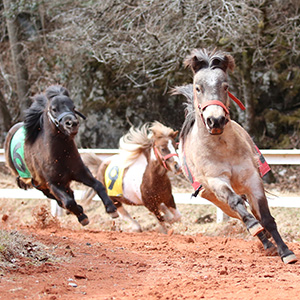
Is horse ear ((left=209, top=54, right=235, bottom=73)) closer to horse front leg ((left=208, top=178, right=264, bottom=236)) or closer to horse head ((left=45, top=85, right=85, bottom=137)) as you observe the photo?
horse front leg ((left=208, top=178, right=264, bottom=236))

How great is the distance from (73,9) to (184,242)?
25.7 ft

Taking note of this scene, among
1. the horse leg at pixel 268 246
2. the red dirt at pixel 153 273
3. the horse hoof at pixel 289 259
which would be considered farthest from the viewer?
the horse leg at pixel 268 246

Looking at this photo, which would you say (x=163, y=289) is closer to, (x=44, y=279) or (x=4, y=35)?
(x=44, y=279)

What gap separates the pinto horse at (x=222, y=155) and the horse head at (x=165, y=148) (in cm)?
234

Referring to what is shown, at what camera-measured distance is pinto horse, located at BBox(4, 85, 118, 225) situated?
6355 mm

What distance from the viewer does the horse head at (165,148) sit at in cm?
774

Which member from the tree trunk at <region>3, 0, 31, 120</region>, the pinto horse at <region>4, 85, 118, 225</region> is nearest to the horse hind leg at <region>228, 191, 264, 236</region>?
the pinto horse at <region>4, 85, 118, 225</region>

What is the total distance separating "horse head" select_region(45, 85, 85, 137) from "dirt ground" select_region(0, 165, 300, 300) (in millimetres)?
1424

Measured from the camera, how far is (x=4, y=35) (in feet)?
49.1

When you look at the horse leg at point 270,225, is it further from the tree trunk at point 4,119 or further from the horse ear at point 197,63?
the tree trunk at point 4,119

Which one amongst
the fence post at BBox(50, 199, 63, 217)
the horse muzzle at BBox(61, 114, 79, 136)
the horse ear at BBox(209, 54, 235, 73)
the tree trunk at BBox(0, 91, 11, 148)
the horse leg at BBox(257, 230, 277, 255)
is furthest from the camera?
the tree trunk at BBox(0, 91, 11, 148)

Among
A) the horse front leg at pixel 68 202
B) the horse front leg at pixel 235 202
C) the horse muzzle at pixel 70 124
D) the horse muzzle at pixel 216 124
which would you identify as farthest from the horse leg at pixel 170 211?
the horse muzzle at pixel 216 124

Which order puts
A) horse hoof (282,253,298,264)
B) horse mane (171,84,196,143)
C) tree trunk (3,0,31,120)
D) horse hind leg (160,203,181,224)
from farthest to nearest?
tree trunk (3,0,31,120) → horse hind leg (160,203,181,224) → horse mane (171,84,196,143) → horse hoof (282,253,298,264)

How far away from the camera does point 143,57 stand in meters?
11.2
